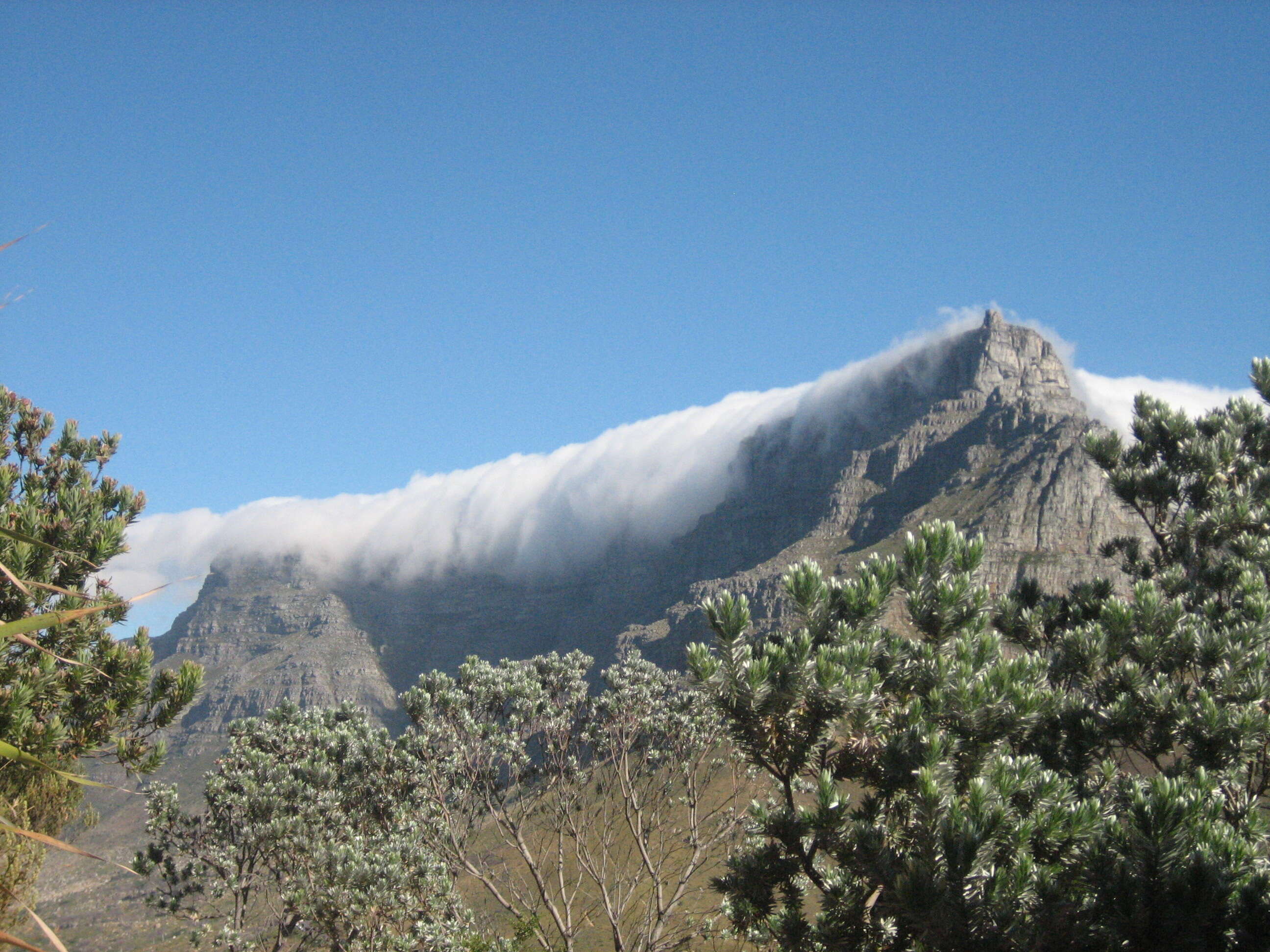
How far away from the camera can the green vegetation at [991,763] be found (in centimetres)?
778

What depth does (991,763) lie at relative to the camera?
9.02 meters

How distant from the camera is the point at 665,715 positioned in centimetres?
2642

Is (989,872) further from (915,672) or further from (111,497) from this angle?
(111,497)

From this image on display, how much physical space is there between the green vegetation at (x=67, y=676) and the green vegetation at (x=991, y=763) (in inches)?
369

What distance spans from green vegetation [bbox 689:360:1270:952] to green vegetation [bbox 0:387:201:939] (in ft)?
30.7

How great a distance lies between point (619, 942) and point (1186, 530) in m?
16.3

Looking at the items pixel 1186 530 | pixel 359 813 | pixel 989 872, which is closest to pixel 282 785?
pixel 359 813

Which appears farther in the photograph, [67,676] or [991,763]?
[67,676]

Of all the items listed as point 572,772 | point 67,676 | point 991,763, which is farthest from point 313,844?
point 991,763

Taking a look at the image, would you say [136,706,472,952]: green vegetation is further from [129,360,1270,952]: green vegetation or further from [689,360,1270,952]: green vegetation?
[689,360,1270,952]: green vegetation

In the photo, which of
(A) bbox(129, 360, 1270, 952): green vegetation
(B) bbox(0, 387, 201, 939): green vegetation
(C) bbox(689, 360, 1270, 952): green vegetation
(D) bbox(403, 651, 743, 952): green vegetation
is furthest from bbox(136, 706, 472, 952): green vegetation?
(C) bbox(689, 360, 1270, 952): green vegetation

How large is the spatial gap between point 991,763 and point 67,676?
43.5ft

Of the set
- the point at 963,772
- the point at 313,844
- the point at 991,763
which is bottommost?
the point at 313,844

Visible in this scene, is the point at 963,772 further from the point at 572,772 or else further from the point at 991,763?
the point at 572,772
